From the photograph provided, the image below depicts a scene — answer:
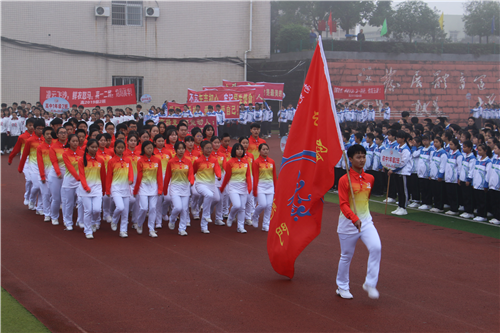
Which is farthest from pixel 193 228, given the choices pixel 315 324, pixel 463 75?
pixel 463 75

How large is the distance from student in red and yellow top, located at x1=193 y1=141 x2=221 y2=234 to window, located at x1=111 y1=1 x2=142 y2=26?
67.0 feet

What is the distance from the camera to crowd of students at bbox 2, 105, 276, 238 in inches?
364

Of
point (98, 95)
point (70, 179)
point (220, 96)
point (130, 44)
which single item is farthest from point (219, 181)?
point (130, 44)

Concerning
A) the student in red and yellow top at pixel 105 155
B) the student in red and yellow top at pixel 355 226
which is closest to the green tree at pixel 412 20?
the student in red and yellow top at pixel 105 155

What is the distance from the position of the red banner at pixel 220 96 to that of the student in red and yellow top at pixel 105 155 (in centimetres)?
1519

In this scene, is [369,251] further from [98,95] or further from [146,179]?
[98,95]

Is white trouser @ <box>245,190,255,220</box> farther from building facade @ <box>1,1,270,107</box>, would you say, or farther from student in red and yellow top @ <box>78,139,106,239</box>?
building facade @ <box>1,1,270,107</box>

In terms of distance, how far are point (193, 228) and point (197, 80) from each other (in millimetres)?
20642

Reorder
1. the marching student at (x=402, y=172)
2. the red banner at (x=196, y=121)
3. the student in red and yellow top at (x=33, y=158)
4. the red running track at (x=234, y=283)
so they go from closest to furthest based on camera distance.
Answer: the red running track at (x=234, y=283) → the student in red and yellow top at (x=33, y=158) → the marching student at (x=402, y=172) → the red banner at (x=196, y=121)

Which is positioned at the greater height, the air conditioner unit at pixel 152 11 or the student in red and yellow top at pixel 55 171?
the air conditioner unit at pixel 152 11

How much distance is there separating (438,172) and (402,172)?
770mm

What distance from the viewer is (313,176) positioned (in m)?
A: 6.38

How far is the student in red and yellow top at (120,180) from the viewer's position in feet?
29.9

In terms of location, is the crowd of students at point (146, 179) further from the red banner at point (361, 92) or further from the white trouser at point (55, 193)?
the red banner at point (361, 92)
